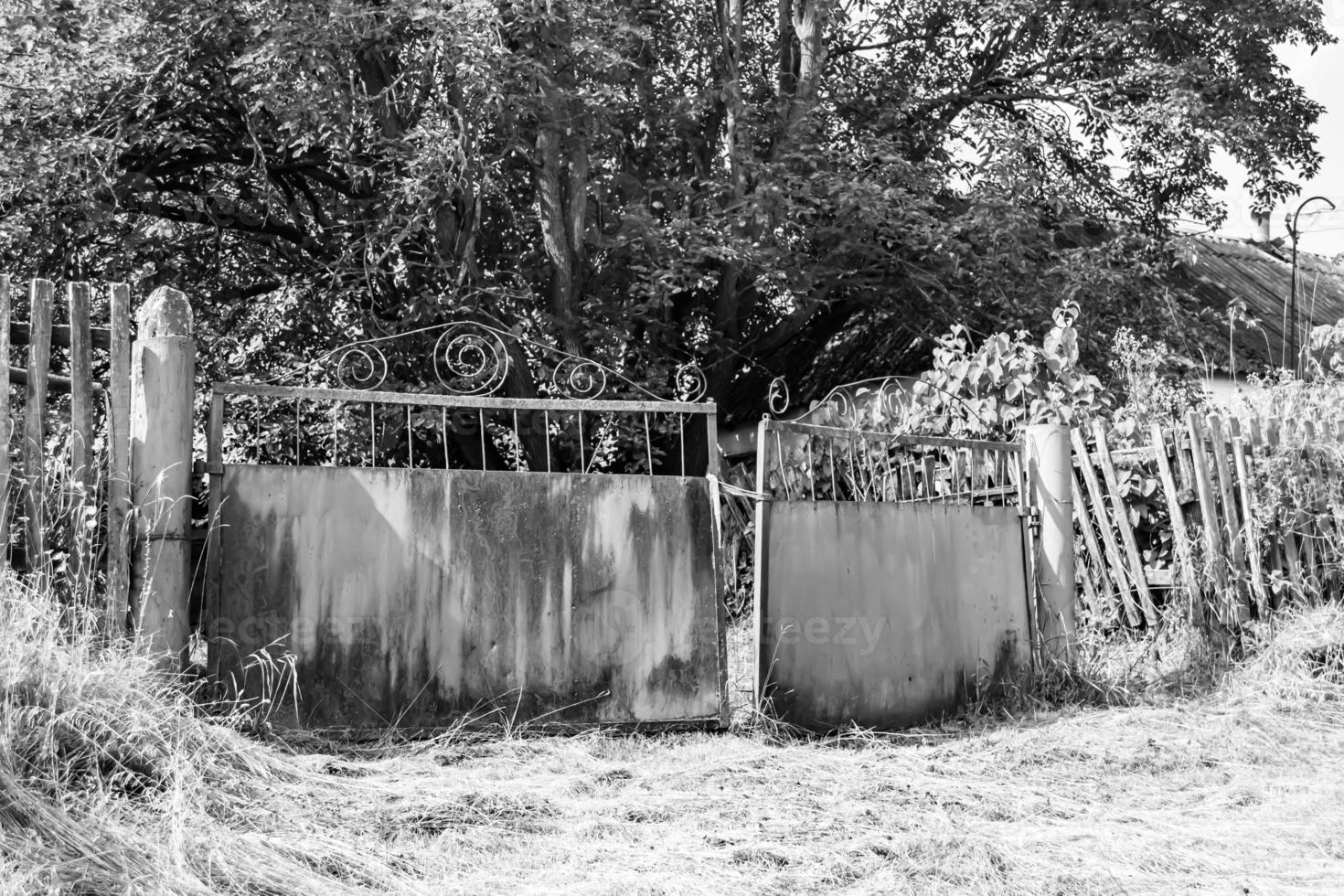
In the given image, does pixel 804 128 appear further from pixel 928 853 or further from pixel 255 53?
pixel 928 853

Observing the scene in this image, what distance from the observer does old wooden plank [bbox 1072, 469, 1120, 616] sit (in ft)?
23.3

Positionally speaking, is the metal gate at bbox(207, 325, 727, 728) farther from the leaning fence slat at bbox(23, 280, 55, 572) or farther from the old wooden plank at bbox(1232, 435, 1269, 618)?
the old wooden plank at bbox(1232, 435, 1269, 618)

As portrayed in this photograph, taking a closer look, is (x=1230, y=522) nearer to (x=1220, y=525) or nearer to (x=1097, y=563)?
(x=1220, y=525)

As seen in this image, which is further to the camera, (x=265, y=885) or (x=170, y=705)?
(x=170, y=705)

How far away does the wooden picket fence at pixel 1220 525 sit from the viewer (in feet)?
22.7

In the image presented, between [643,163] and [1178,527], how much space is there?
23.4ft

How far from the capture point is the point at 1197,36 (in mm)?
12664

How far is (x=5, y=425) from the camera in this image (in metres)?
4.22

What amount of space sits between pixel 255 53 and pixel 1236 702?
773cm

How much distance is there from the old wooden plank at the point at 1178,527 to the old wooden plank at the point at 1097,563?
0.40 m

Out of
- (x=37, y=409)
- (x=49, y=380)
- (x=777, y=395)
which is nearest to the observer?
(x=37, y=409)

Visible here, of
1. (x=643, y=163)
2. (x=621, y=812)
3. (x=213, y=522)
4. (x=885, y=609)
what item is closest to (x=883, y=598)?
(x=885, y=609)

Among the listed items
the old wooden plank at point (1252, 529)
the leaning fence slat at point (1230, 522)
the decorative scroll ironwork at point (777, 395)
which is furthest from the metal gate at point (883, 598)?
the old wooden plank at point (1252, 529)

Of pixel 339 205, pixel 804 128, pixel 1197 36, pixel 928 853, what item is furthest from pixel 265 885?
pixel 1197 36
